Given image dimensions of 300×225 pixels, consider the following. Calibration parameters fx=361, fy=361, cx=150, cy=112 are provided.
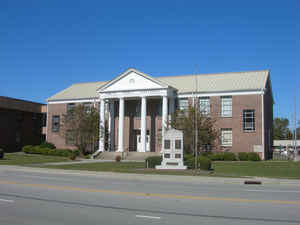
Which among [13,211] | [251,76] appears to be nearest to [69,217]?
[13,211]

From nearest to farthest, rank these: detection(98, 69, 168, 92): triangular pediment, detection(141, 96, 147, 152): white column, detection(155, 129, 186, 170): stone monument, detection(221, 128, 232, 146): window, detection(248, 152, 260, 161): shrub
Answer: detection(155, 129, 186, 170): stone monument, detection(248, 152, 260, 161): shrub, detection(221, 128, 232, 146): window, detection(141, 96, 147, 152): white column, detection(98, 69, 168, 92): triangular pediment

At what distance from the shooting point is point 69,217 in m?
8.44

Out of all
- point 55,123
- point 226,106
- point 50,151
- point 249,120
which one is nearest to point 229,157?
point 249,120

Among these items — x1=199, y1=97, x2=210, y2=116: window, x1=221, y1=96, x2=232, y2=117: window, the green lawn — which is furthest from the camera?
x1=199, y1=97, x2=210, y2=116: window

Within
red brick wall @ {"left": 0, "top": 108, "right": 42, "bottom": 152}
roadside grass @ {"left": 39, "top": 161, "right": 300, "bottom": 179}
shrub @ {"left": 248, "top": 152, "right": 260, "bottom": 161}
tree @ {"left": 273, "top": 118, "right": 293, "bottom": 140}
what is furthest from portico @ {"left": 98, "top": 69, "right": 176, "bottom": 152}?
tree @ {"left": 273, "top": 118, "right": 293, "bottom": 140}

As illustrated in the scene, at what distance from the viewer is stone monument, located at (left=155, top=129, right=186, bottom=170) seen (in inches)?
1051

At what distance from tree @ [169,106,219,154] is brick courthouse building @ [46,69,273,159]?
7.19ft

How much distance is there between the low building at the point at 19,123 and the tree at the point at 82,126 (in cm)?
1154

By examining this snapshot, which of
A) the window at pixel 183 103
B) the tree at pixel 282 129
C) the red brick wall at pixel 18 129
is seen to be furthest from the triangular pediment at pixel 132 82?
the tree at pixel 282 129

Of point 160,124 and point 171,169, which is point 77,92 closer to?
point 160,124

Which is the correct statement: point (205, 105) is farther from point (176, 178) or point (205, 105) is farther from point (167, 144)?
point (176, 178)

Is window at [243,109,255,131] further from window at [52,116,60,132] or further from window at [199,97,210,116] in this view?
window at [52,116,60,132]

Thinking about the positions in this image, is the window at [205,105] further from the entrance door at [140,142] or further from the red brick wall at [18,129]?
the red brick wall at [18,129]

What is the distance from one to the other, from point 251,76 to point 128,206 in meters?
37.6
